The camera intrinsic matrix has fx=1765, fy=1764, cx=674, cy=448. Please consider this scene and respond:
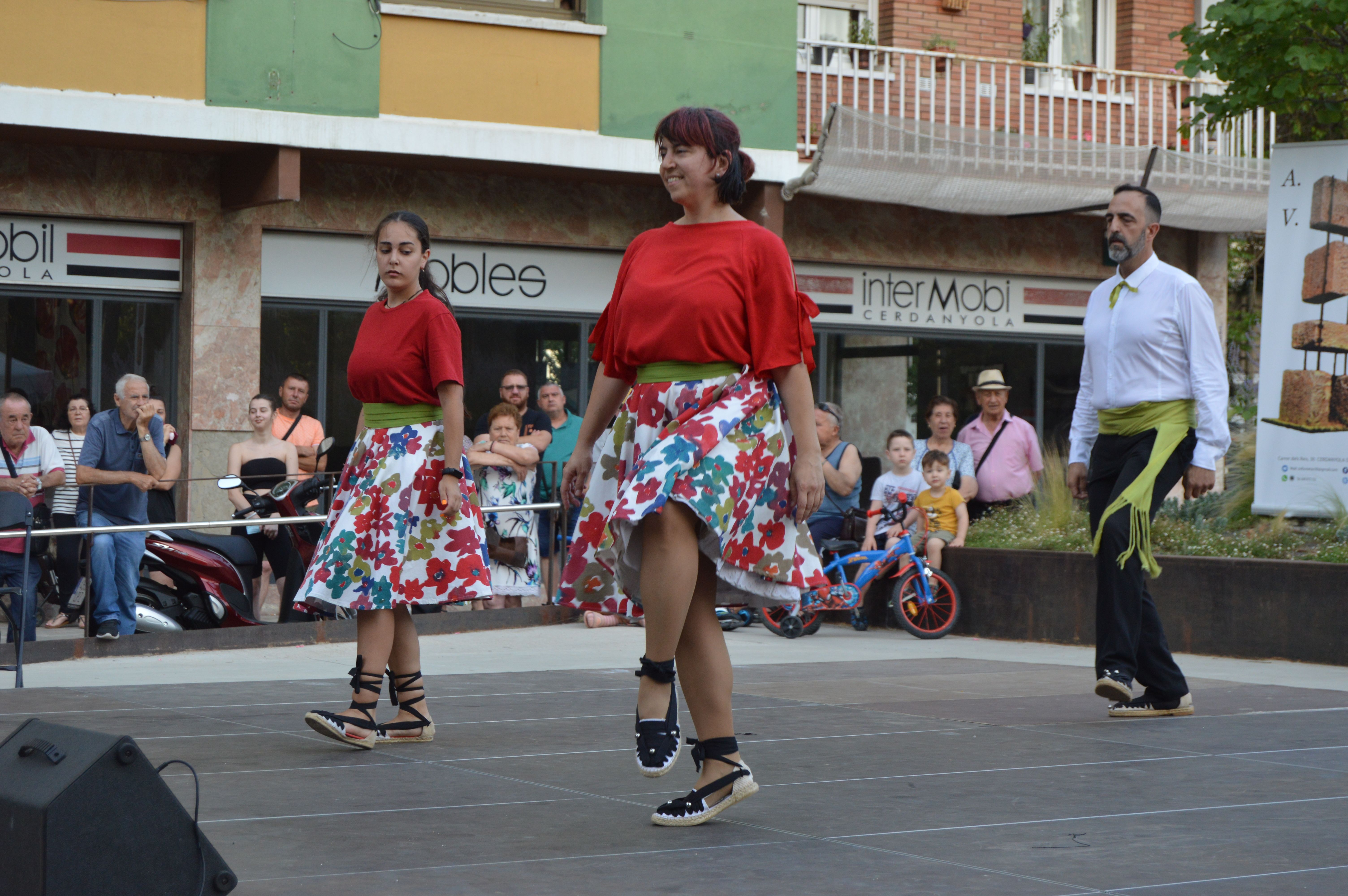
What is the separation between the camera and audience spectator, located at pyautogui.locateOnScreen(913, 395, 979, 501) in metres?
13.0

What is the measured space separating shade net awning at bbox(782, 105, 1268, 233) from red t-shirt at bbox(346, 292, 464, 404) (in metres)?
10.6

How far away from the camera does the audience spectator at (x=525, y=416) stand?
13320 millimetres

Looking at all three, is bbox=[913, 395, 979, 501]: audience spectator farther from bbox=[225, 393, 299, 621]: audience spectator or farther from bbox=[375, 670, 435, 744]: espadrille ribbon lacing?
bbox=[375, 670, 435, 744]: espadrille ribbon lacing

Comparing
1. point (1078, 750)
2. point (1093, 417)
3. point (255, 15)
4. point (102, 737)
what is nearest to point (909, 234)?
→ point (255, 15)

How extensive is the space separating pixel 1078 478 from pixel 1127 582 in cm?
76

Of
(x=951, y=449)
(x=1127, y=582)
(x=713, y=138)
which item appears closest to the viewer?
(x=713, y=138)

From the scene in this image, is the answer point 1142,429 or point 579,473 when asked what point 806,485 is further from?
point 1142,429

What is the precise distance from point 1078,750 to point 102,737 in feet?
12.1

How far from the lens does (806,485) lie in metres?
4.76

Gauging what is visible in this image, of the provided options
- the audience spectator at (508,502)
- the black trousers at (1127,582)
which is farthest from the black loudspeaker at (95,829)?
the audience spectator at (508,502)

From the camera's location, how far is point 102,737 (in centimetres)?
338

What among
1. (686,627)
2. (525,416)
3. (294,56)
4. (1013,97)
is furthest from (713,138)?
(1013,97)

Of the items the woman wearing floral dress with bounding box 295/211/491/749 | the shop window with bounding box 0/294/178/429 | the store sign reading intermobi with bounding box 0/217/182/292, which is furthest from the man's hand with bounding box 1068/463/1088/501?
the store sign reading intermobi with bounding box 0/217/182/292

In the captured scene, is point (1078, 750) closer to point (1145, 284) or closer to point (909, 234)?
point (1145, 284)
